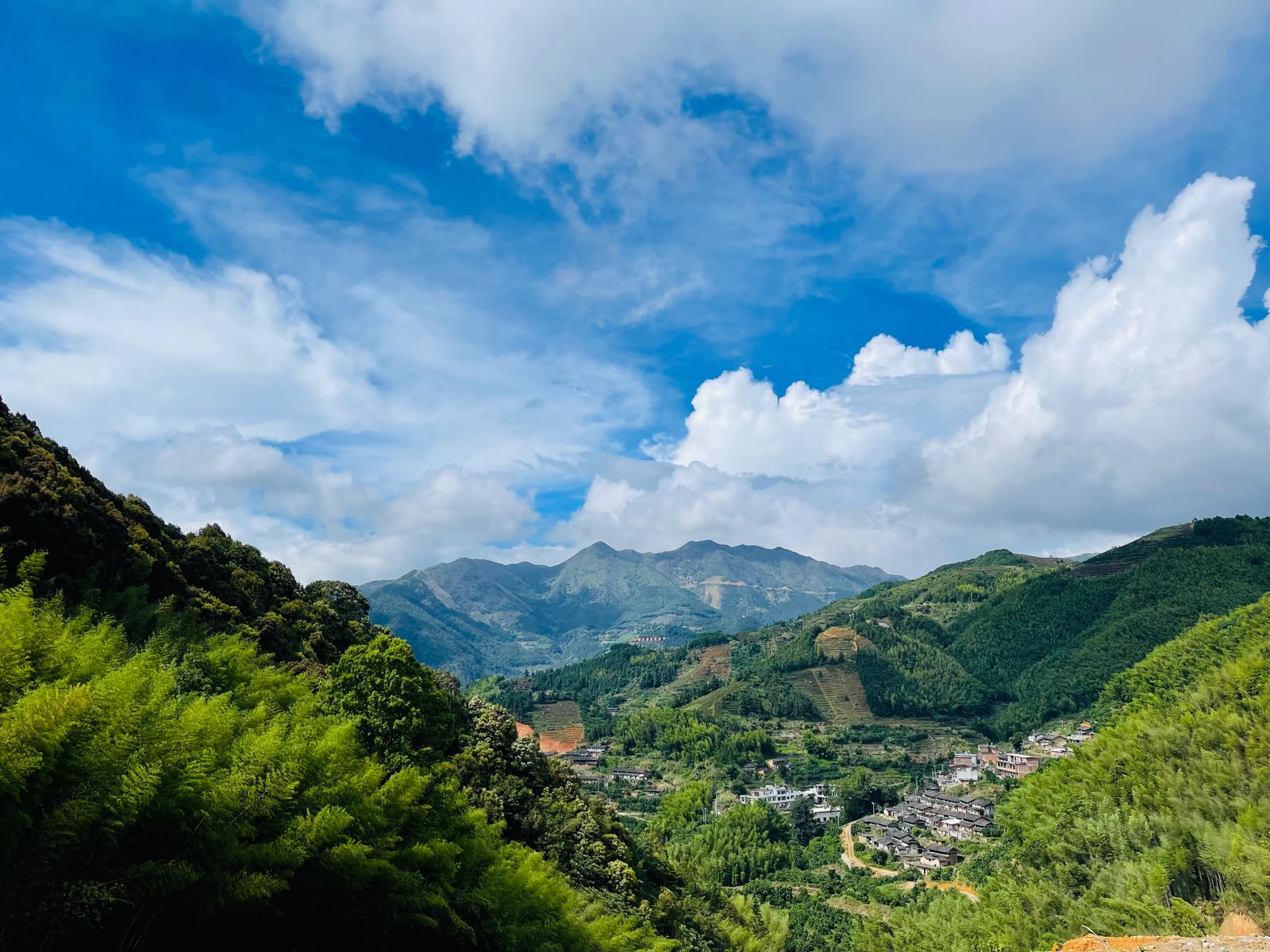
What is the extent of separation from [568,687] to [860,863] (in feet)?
377

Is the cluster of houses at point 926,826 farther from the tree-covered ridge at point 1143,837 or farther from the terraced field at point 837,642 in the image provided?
the terraced field at point 837,642

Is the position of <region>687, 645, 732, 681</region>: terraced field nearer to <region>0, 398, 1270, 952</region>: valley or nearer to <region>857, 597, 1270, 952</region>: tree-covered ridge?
<region>0, 398, 1270, 952</region>: valley

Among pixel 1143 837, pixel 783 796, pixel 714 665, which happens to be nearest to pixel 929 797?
pixel 783 796

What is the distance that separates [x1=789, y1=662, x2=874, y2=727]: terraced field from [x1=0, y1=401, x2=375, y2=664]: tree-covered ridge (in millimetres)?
101977

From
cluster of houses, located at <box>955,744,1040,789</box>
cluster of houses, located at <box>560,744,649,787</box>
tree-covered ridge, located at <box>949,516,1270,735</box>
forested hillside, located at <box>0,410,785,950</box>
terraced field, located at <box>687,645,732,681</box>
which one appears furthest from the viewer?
terraced field, located at <box>687,645,732,681</box>

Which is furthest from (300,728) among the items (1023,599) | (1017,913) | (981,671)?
(1023,599)

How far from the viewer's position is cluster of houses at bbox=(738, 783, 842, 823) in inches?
2756

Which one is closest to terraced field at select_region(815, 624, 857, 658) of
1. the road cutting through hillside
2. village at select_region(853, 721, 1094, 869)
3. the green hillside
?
A: the green hillside

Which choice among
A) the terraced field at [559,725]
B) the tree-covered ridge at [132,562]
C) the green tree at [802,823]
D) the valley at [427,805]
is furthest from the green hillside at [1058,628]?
the tree-covered ridge at [132,562]

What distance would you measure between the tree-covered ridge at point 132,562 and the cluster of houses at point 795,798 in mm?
55535

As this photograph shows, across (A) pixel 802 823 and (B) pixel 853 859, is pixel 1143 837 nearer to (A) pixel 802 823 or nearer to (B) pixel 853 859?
(B) pixel 853 859

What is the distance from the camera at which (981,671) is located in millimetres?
134250

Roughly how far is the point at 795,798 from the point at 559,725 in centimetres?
5741

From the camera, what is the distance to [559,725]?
122375mm
